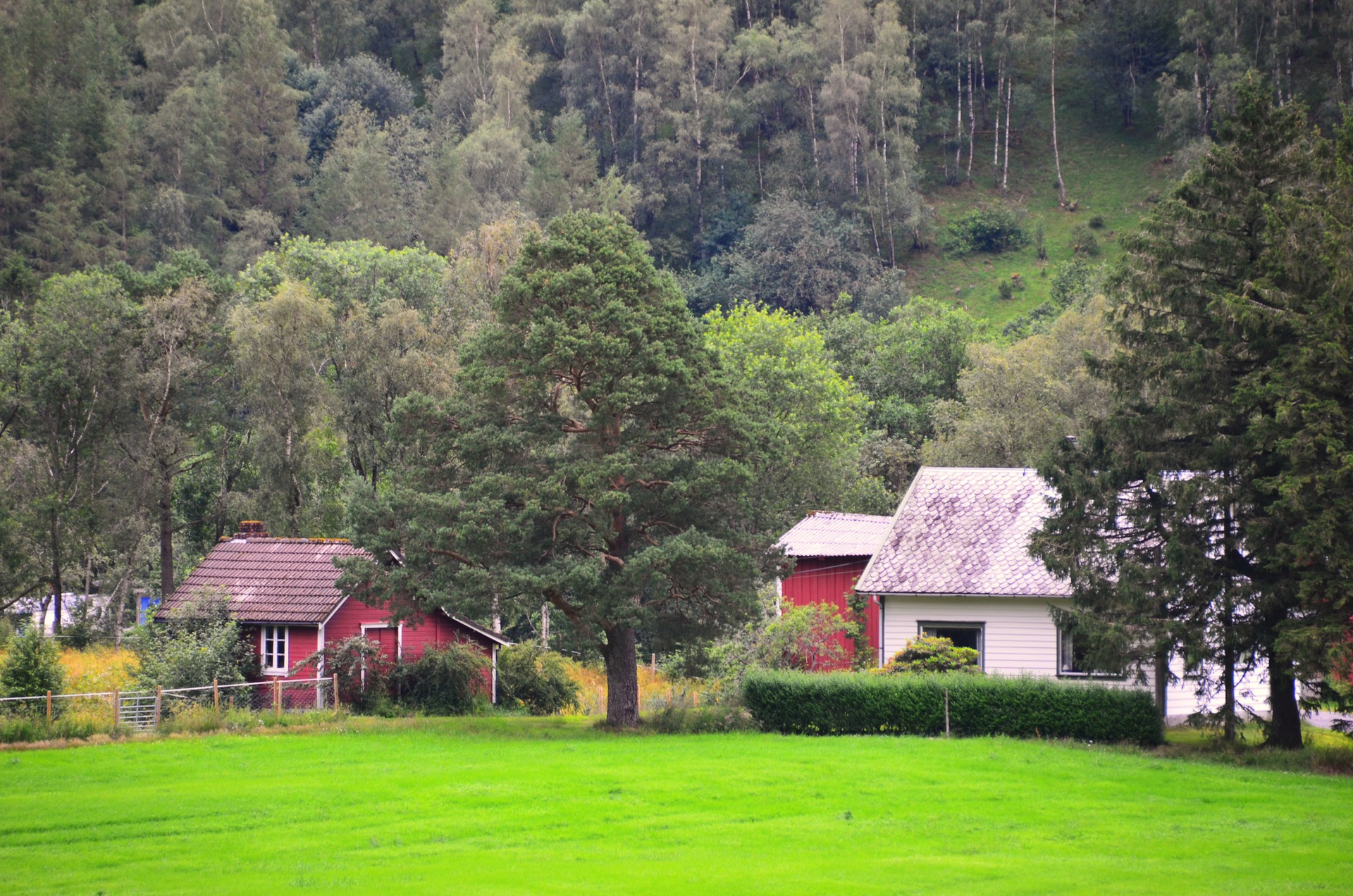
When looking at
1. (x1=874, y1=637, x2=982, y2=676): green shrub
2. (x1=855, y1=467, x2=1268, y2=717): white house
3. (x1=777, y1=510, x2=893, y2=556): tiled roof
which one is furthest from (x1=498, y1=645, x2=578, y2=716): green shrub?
(x1=874, y1=637, x2=982, y2=676): green shrub

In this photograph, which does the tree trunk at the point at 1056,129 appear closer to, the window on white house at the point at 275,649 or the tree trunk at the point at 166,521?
the tree trunk at the point at 166,521

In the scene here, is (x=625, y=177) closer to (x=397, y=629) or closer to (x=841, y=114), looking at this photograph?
(x=841, y=114)

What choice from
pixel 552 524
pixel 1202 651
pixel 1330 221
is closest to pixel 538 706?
pixel 552 524

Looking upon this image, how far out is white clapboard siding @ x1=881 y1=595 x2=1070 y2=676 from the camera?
2927 cm

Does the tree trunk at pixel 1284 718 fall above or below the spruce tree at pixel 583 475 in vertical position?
below

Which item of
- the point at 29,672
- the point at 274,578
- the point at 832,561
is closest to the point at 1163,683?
the point at 832,561

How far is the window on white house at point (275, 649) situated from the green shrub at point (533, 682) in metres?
6.00

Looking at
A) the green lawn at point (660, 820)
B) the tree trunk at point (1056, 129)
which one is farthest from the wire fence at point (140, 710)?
the tree trunk at point (1056, 129)

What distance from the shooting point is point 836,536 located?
3597 centimetres

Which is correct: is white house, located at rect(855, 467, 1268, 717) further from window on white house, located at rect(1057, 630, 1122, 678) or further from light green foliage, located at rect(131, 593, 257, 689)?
light green foliage, located at rect(131, 593, 257, 689)

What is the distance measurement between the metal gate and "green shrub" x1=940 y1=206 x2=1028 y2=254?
68486 millimetres

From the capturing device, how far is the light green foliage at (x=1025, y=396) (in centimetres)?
4575

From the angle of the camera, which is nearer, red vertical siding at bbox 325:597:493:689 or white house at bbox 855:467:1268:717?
white house at bbox 855:467:1268:717

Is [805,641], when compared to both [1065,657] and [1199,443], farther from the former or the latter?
[1199,443]
